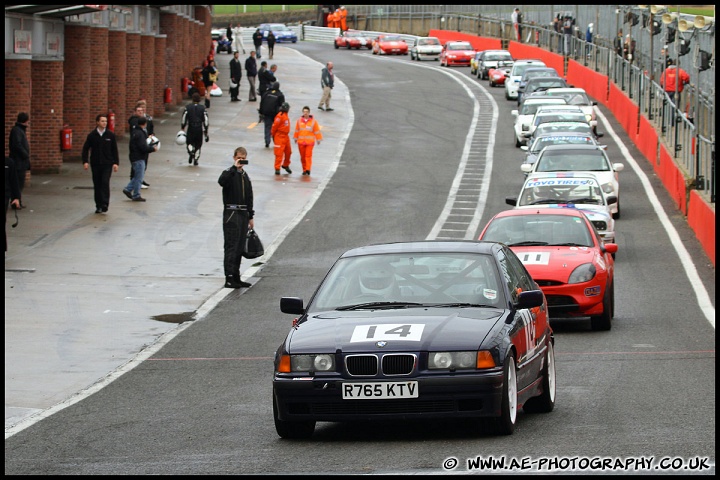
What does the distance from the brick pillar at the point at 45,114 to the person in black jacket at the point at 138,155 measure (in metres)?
3.45

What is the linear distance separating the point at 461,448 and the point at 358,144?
31.2 meters

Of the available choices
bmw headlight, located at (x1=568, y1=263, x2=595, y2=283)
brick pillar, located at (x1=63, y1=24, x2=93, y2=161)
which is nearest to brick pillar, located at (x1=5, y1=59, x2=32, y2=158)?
brick pillar, located at (x1=63, y1=24, x2=93, y2=161)

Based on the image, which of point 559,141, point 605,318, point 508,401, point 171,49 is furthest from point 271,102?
point 508,401

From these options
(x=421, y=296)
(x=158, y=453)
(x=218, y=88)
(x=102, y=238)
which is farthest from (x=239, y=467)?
(x=218, y=88)

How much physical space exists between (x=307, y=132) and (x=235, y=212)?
43.5 ft

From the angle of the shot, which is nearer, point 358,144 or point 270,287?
point 270,287

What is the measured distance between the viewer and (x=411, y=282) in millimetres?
10250

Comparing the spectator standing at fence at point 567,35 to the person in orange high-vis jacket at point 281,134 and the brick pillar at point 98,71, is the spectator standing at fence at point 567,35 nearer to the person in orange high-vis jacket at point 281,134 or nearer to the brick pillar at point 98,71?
the brick pillar at point 98,71

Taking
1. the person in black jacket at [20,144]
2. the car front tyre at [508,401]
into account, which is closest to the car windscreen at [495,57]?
the person in black jacket at [20,144]

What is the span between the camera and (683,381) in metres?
12.0

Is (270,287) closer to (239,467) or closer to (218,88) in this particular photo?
(239,467)

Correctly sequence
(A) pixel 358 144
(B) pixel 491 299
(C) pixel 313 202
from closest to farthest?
1. (B) pixel 491 299
2. (C) pixel 313 202
3. (A) pixel 358 144

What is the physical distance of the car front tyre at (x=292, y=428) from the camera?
30.7 ft

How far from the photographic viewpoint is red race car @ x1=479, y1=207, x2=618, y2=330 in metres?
16.1
